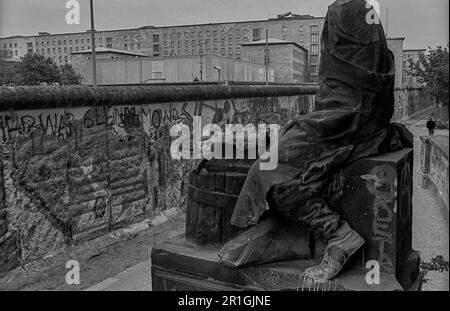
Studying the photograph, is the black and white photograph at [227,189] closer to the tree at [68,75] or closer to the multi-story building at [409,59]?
the multi-story building at [409,59]

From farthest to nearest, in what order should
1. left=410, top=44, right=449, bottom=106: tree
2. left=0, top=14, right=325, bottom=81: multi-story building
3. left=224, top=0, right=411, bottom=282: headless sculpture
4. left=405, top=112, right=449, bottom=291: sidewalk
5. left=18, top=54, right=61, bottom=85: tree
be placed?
left=0, top=14, right=325, bottom=81: multi-story building → left=18, top=54, right=61, bottom=85: tree → left=405, top=112, right=449, bottom=291: sidewalk → left=224, top=0, right=411, bottom=282: headless sculpture → left=410, top=44, right=449, bottom=106: tree

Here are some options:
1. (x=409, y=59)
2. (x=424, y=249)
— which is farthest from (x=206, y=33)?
(x=424, y=249)

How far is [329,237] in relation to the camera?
3.82 meters

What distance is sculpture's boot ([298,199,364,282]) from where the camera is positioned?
3.73 m

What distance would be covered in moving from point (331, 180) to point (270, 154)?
1.62 ft

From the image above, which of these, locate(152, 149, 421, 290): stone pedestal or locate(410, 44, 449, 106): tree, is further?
locate(152, 149, 421, 290): stone pedestal

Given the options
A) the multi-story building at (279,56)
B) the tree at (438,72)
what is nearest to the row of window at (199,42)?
the multi-story building at (279,56)

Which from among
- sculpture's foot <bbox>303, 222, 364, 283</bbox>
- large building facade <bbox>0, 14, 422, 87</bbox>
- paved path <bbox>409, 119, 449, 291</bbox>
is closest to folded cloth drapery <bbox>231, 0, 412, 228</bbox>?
sculpture's foot <bbox>303, 222, 364, 283</bbox>

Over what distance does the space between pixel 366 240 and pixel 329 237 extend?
0.28 metres

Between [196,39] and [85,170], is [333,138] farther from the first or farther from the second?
[196,39]

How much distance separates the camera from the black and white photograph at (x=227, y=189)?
384cm

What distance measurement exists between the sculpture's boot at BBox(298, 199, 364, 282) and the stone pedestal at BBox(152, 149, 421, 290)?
0.08 m

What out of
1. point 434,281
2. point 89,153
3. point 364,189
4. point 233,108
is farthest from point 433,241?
point 233,108

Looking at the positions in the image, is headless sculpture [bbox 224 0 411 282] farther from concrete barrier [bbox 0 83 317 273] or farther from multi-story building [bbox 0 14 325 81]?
multi-story building [bbox 0 14 325 81]
